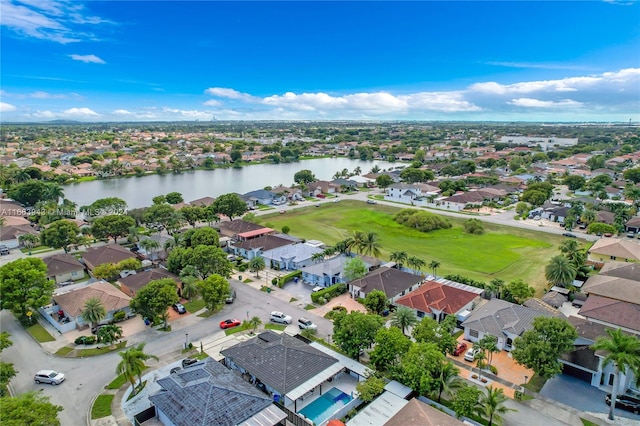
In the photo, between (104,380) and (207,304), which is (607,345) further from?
(104,380)

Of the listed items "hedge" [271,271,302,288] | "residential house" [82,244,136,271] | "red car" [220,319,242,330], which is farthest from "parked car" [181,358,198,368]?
"residential house" [82,244,136,271]

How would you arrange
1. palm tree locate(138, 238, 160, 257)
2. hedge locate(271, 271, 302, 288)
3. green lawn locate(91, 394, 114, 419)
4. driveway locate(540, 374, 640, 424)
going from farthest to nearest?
palm tree locate(138, 238, 160, 257) < hedge locate(271, 271, 302, 288) < driveway locate(540, 374, 640, 424) < green lawn locate(91, 394, 114, 419)

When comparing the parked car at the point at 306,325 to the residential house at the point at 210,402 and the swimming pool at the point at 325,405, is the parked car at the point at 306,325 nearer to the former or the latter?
the swimming pool at the point at 325,405

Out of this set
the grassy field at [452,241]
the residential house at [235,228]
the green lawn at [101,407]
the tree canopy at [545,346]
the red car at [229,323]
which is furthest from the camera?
Answer: the residential house at [235,228]

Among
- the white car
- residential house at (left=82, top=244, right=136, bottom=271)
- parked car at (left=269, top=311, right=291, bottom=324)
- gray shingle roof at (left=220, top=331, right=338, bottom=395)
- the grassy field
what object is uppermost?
residential house at (left=82, top=244, right=136, bottom=271)

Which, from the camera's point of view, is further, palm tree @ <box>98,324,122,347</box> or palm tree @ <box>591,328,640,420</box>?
palm tree @ <box>98,324,122,347</box>

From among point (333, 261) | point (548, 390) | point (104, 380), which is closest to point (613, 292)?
point (548, 390)

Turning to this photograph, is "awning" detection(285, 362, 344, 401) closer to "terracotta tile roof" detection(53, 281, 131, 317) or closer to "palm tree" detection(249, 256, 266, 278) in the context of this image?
"terracotta tile roof" detection(53, 281, 131, 317)

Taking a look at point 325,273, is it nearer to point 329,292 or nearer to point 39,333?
point 329,292

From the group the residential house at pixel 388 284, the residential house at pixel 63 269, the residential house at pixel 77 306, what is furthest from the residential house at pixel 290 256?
the residential house at pixel 63 269
